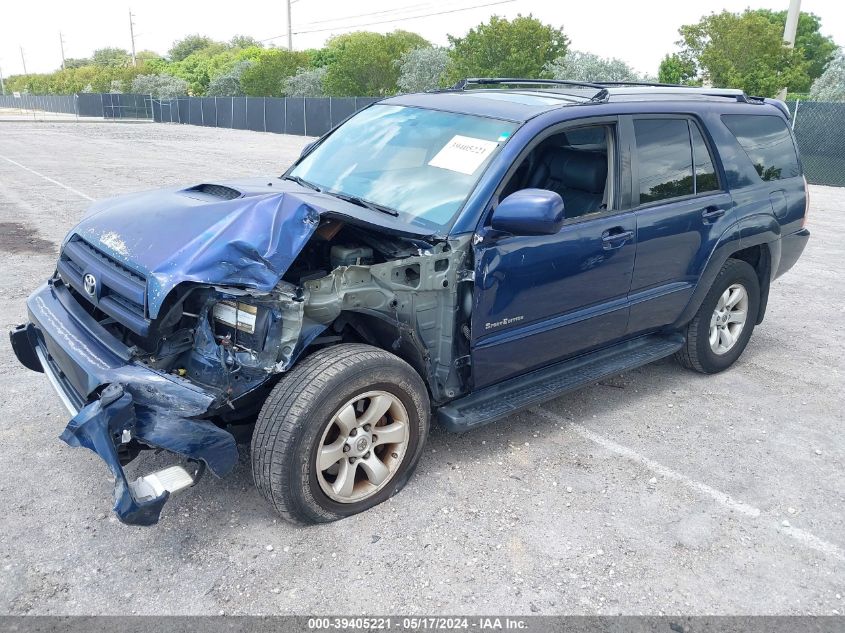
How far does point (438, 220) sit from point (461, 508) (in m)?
1.39

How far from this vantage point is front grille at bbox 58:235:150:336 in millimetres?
2977

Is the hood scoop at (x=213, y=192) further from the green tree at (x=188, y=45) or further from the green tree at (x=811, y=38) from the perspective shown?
the green tree at (x=188, y=45)

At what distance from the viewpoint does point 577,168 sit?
4188 mm

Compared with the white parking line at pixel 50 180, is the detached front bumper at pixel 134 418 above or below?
above

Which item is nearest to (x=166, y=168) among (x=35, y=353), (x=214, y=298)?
(x=35, y=353)

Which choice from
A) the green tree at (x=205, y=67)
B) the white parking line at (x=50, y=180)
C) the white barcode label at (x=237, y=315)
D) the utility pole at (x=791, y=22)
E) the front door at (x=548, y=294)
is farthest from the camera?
the green tree at (x=205, y=67)

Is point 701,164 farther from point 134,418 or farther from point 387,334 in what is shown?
point 134,418

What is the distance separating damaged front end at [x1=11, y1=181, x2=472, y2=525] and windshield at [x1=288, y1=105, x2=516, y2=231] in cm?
30

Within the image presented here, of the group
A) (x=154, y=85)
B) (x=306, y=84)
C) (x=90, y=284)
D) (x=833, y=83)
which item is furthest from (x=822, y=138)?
(x=154, y=85)

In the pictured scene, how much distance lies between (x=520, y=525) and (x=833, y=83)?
3872cm

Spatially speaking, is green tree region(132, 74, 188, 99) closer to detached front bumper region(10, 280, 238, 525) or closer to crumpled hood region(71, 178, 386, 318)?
crumpled hood region(71, 178, 386, 318)

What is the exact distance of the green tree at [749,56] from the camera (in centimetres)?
2289

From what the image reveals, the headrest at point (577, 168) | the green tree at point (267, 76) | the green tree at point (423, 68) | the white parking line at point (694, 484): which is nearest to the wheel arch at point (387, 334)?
the white parking line at point (694, 484)

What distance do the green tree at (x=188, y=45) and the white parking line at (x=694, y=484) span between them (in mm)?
125793
